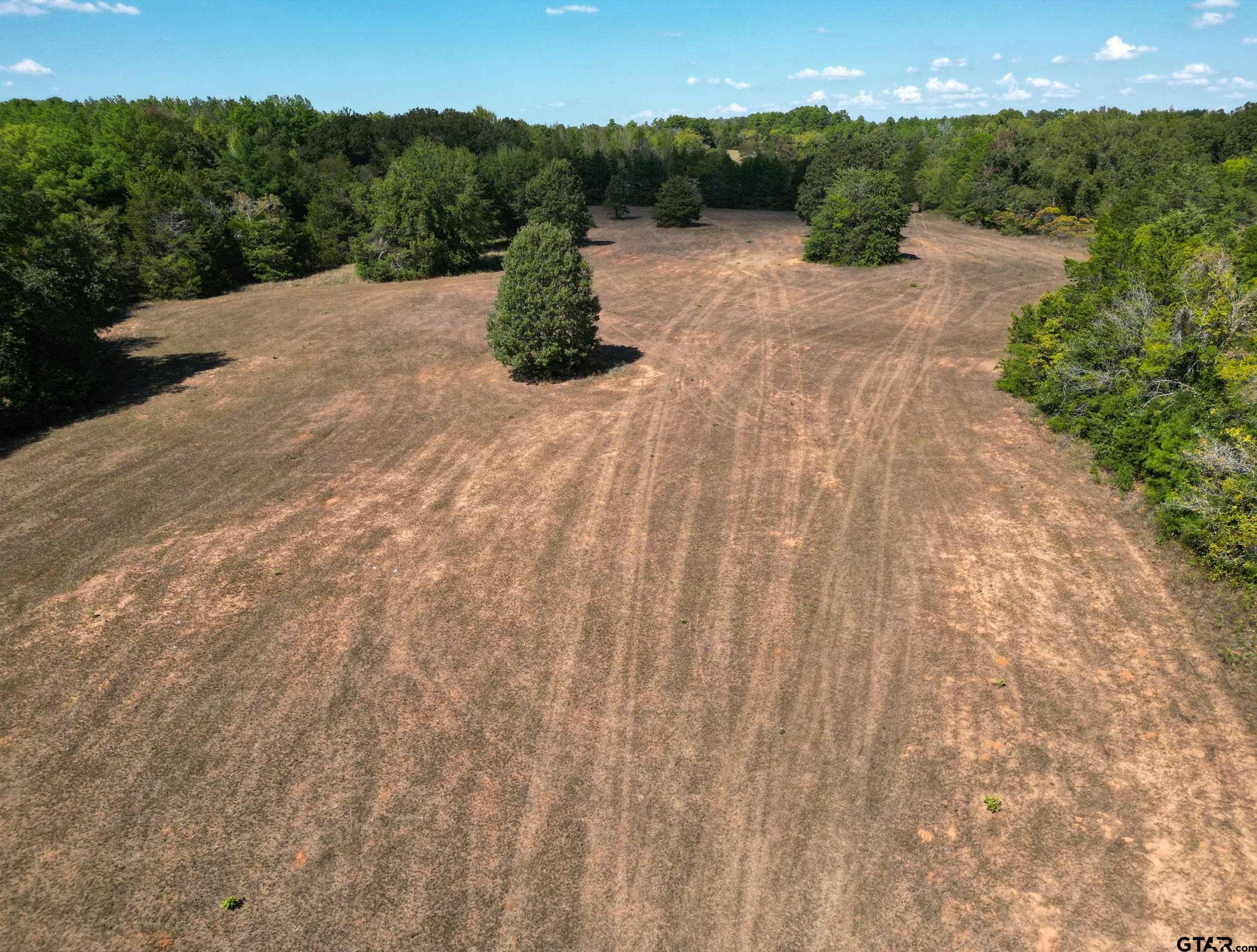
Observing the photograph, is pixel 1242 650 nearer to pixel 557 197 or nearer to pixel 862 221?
pixel 862 221

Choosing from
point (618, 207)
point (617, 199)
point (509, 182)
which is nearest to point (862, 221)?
point (509, 182)

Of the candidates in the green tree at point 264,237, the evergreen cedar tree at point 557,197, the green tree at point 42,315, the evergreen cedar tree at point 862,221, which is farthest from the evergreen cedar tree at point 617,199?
the green tree at point 42,315

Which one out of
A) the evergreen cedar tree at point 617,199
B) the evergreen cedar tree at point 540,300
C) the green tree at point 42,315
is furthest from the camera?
the evergreen cedar tree at point 617,199

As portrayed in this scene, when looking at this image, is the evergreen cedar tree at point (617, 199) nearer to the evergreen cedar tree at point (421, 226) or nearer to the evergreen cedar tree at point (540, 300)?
the evergreen cedar tree at point (421, 226)

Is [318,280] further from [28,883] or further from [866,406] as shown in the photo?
[28,883]

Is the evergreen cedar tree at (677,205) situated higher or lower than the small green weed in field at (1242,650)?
higher

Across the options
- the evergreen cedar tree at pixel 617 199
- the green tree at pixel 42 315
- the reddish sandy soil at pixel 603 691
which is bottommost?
the reddish sandy soil at pixel 603 691

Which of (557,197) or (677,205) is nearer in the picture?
(557,197)
